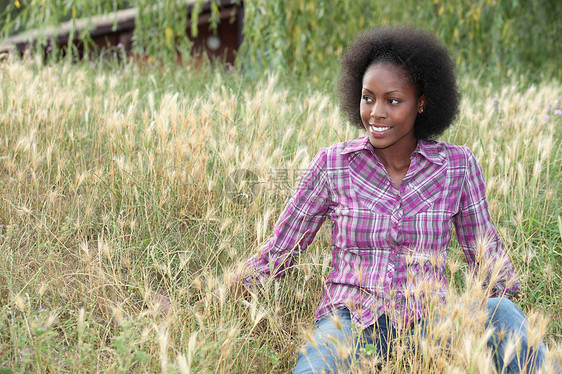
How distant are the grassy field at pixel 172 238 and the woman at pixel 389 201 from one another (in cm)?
12

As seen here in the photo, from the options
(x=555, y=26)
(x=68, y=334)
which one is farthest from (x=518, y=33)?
(x=68, y=334)

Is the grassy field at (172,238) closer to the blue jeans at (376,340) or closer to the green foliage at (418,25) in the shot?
the blue jeans at (376,340)

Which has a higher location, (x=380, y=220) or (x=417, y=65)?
(x=417, y=65)

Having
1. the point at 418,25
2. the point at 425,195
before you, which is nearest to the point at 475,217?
the point at 425,195

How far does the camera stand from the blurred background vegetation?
5.57 meters

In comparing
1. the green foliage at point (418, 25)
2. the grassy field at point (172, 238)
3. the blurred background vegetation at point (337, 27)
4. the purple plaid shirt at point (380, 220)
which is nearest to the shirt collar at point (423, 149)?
the purple plaid shirt at point (380, 220)

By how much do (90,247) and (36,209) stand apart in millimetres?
297

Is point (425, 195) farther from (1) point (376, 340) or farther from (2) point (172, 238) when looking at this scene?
(2) point (172, 238)

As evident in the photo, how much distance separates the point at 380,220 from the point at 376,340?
0.37 m

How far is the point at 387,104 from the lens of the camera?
1.91 meters

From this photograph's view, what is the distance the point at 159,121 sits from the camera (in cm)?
271

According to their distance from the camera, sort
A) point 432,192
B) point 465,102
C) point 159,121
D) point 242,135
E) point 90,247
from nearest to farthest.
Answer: point 432,192 < point 90,247 < point 159,121 < point 242,135 < point 465,102

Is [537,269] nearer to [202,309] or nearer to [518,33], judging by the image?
[202,309]

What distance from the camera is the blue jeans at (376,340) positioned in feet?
5.25
